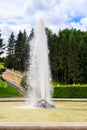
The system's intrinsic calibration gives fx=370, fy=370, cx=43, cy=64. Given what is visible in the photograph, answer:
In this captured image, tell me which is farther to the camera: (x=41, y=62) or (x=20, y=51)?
(x=20, y=51)

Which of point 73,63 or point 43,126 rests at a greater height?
point 73,63

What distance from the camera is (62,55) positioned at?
71000mm

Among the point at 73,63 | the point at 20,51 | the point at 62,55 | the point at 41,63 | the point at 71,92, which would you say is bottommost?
the point at 71,92

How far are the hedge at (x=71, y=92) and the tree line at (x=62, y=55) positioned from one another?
102ft

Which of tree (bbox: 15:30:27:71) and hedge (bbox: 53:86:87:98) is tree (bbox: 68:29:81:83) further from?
hedge (bbox: 53:86:87:98)

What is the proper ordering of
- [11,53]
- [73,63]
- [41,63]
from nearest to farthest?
[41,63]
[73,63]
[11,53]

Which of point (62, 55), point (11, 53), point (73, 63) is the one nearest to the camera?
point (73, 63)

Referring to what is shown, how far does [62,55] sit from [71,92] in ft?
117

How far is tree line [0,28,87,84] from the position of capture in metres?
67.9

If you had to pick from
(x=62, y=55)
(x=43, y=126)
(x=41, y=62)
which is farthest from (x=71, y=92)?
(x=62, y=55)

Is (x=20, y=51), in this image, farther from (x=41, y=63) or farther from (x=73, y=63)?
(x=41, y=63)

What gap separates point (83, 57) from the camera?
7181cm

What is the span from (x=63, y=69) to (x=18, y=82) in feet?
73.9

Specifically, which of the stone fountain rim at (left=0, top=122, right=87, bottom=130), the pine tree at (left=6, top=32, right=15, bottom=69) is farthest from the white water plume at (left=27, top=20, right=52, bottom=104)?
the pine tree at (left=6, top=32, right=15, bottom=69)
